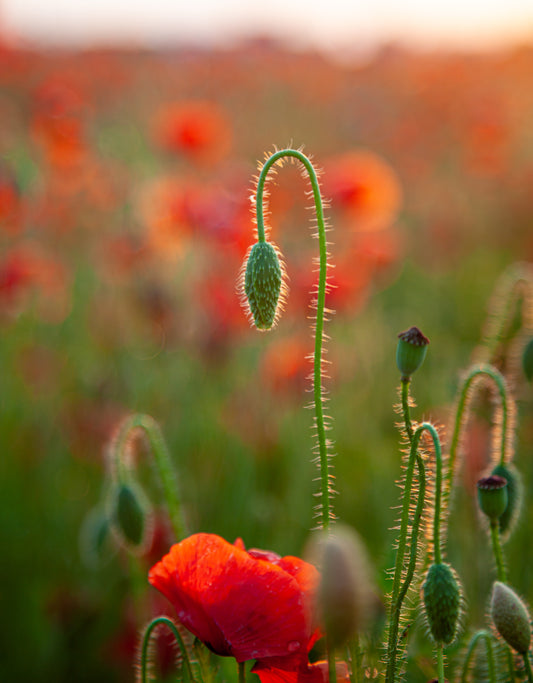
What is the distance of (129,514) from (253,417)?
1687mm

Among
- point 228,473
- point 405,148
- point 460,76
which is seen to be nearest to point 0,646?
point 228,473

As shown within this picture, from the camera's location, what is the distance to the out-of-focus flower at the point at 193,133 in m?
4.13

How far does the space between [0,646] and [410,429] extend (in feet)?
5.74

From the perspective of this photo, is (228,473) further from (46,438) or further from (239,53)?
(239,53)

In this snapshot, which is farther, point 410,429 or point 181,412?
point 181,412

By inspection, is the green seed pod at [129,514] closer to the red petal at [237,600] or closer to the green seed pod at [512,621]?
the red petal at [237,600]

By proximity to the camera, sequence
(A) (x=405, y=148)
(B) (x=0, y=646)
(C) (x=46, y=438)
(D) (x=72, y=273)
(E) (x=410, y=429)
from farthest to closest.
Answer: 1. (A) (x=405, y=148)
2. (D) (x=72, y=273)
3. (C) (x=46, y=438)
4. (B) (x=0, y=646)
5. (E) (x=410, y=429)

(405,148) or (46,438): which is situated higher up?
(405,148)

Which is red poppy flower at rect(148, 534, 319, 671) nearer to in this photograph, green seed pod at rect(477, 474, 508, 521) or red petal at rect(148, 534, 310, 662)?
red petal at rect(148, 534, 310, 662)

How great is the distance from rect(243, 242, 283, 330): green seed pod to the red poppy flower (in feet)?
0.93

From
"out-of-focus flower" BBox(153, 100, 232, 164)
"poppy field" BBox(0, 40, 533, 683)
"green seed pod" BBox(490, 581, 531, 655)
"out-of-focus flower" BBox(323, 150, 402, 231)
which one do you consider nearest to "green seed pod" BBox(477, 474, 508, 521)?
"poppy field" BBox(0, 40, 533, 683)

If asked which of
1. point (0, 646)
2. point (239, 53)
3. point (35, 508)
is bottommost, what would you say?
point (0, 646)

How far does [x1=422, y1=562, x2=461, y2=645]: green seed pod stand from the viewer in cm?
86

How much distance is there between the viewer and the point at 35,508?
263 cm
